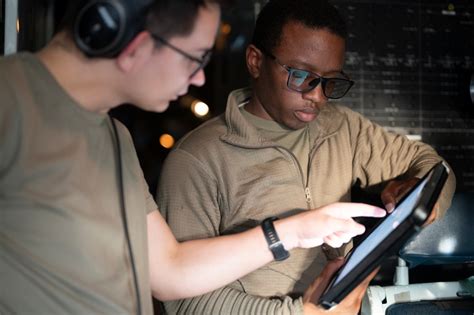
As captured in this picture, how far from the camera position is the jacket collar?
2.14 meters

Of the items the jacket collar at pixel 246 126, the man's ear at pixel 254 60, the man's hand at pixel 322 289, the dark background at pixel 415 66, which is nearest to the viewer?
the man's hand at pixel 322 289

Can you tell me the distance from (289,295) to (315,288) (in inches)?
7.5

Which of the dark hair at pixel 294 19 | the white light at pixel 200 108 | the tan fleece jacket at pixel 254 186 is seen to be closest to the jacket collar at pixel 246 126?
the tan fleece jacket at pixel 254 186

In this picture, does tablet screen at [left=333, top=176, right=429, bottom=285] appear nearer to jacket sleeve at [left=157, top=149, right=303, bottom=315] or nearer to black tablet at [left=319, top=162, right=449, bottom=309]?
black tablet at [left=319, top=162, right=449, bottom=309]

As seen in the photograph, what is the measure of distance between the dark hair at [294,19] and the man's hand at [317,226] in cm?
72

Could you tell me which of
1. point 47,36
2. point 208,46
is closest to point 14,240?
point 208,46

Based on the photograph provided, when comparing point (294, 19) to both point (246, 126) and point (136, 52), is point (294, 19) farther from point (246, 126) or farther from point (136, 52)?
point (136, 52)

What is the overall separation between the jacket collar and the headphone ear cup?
906 mm

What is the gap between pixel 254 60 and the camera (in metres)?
2.27

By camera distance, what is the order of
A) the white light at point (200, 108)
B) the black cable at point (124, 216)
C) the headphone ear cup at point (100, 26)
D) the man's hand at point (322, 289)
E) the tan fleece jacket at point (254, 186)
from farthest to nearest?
the white light at point (200, 108) → the tan fleece jacket at point (254, 186) → the man's hand at point (322, 289) → the black cable at point (124, 216) → the headphone ear cup at point (100, 26)

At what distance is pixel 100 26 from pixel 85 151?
28 centimetres

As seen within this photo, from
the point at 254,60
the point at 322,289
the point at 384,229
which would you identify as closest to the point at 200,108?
the point at 254,60

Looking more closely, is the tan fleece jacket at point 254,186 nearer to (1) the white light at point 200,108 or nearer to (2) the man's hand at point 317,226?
(2) the man's hand at point 317,226

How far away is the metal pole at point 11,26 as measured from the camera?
217 centimetres
